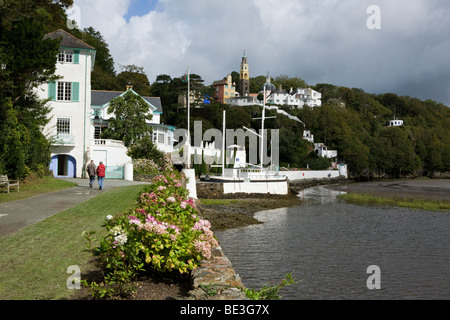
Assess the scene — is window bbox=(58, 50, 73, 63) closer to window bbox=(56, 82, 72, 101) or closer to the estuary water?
window bbox=(56, 82, 72, 101)

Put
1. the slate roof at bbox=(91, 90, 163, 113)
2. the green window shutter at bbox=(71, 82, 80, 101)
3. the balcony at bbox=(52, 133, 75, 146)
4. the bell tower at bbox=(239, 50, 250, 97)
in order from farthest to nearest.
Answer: the bell tower at bbox=(239, 50, 250, 97)
the slate roof at bbox=(91, 90, 163, 113)
the green window shutter at bbox=(71, 82, 80, 101)
the balcony at bbox=(52, 133, 75, 146)

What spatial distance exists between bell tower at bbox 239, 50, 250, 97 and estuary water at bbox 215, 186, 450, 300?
139167 mm

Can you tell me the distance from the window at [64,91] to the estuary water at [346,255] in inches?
781

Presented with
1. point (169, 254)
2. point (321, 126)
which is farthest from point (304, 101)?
point (169, 254)

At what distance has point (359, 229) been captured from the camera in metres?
22.9

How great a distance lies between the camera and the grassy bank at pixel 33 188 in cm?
1955

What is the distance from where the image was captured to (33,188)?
24.1m

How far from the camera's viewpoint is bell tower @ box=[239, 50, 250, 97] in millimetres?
163875

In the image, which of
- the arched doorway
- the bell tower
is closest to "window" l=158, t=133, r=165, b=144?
the arched doorway

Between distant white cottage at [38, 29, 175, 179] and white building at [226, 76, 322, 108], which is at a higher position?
white building at [226, 76, 322, 108]
